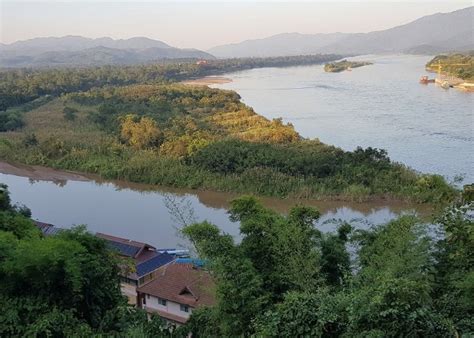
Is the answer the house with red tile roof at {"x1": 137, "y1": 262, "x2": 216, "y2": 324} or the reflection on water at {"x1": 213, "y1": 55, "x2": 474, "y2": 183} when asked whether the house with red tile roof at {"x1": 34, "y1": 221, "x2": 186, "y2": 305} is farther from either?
the reflection on water at {"x1": 213, "y1": 55, "x2": 474, "y2": 183}

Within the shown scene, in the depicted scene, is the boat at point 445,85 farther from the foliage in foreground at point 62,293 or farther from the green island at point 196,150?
the foliage in foreground at point 62,293

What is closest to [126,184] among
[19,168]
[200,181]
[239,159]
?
[200,181]

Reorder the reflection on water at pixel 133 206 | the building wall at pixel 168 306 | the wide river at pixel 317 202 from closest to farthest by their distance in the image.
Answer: the building wall at pixel 168 306 → the reflection on water at pixel 133 206 → the wide river at pixel 317 202

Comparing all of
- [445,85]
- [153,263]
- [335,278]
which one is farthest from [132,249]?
[445,85]

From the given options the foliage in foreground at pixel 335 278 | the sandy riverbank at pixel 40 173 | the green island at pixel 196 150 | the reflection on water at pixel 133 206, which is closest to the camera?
the foliage in foreground at pixel 335 278

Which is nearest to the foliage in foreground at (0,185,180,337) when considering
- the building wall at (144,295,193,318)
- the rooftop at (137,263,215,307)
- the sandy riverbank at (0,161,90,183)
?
the rooftop at (137,263,215,307)

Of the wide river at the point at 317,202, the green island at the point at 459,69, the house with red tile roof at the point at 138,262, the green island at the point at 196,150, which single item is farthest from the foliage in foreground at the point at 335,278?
the green island at the point at 459,69
